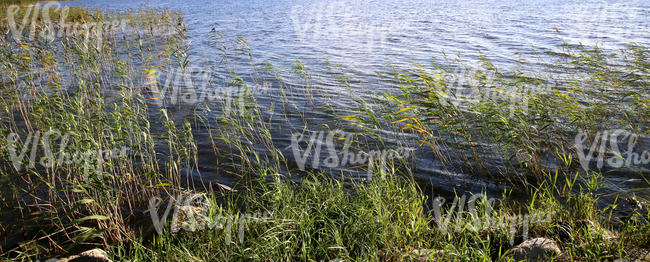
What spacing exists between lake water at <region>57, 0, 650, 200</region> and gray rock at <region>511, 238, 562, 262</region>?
1.91m

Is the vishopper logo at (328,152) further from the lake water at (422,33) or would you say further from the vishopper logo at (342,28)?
the vishopper logo at (342,28)

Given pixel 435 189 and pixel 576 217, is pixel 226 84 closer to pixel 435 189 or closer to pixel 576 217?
pixel 435 189

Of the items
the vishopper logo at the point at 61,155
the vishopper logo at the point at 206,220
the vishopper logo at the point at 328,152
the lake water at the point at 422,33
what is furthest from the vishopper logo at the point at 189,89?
the vishopper logo at the point at 206,220

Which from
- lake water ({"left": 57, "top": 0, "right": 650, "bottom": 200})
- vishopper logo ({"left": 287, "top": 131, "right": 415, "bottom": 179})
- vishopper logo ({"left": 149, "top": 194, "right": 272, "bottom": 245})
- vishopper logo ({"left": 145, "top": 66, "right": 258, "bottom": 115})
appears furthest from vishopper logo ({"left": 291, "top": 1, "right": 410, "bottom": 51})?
vishopper logo ({"left": 149, "top": 194, "right": 272, "bottom": 245})

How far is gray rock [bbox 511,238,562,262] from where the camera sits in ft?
12.1

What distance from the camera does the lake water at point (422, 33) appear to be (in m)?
14.4

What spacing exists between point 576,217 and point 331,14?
2847 cm

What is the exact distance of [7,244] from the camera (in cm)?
443

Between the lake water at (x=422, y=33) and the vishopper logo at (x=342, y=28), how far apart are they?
5 centimetres

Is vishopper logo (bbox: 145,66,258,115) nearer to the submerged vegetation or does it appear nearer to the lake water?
the submerged vegetation

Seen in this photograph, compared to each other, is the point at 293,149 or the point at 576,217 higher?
the point at 576,217

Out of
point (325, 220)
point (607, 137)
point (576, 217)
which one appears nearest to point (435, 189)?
point (576, 217)

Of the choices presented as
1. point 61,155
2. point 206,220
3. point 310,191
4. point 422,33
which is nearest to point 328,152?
point 310,191

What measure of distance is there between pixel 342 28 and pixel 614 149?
718 inches
